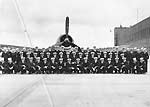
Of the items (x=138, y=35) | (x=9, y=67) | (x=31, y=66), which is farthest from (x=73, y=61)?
(x=138, y=35)

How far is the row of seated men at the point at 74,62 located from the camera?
42.8 ft

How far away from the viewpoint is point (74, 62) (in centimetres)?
1331

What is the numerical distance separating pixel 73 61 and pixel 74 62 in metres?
0.08

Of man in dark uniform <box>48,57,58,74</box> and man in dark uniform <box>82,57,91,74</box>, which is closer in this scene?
man in dark uniform <box>48,57,58,74</box>

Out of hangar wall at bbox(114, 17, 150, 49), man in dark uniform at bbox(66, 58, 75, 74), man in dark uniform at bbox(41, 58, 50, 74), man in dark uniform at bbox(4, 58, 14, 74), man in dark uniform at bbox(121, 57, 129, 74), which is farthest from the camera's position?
hangar wall at bbox(114, 17, 150, 49)

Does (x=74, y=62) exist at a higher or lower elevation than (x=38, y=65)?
higher

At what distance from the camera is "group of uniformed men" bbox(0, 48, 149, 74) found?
13.0 m


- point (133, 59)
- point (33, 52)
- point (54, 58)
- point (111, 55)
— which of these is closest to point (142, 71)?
point (133, 59)

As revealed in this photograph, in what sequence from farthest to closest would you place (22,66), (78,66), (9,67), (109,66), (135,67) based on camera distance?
(135,67) < (109,66) < (78,66) < (22,66) < (9,67)

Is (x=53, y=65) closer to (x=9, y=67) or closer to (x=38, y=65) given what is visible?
(x=38, y=65)

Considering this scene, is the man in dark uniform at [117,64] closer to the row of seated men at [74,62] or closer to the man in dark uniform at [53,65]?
the row of seated men at [74,62]

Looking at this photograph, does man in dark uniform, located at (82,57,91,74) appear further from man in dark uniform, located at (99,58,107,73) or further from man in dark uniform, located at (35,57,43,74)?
man in dark uniform, located at (35,57,43,74)

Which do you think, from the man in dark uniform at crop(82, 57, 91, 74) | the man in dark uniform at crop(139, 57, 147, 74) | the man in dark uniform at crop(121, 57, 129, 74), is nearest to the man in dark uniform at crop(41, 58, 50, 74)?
the man in dark uniform at crop(82, 57, 91, 74)

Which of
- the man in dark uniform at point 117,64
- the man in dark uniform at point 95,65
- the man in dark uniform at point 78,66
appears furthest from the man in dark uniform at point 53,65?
the man in dark uniform at point 117,64
